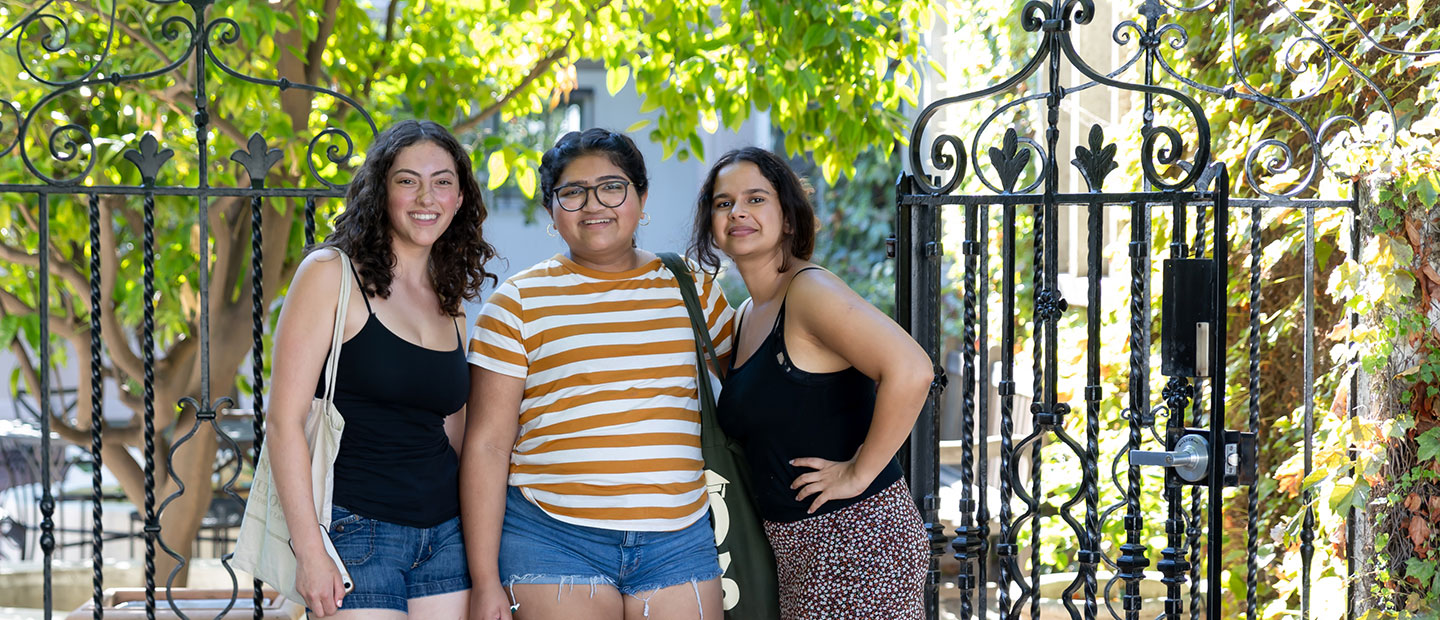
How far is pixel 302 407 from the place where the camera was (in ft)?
7.51

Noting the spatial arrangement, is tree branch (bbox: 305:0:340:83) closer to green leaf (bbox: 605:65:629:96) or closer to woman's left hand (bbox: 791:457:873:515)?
green leaf (bbox: 605:65:629:96)

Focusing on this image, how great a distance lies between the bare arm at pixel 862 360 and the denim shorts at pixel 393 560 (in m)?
0.75

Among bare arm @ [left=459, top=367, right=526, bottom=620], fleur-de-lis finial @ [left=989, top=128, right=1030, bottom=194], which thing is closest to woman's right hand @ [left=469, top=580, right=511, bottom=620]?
bare arm @ [left=459, top=367, right=526, bottom=620]

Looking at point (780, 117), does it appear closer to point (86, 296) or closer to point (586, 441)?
point (586, 441)

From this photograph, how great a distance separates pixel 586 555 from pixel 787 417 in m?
0.52

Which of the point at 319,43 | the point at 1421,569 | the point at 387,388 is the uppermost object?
the point at 319,43

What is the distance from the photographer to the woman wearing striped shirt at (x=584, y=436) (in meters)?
2.53

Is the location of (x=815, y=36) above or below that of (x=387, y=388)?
above

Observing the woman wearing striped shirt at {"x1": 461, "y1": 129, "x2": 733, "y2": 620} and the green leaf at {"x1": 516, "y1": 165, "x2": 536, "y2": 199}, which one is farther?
the green leaf at {"x1": 516, "y1": 165, "x2": 536, "y2": 199}

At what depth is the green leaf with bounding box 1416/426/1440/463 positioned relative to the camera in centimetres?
331

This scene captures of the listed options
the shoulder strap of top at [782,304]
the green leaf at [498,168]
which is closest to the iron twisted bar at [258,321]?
the shoulder strap of top at [782,304]

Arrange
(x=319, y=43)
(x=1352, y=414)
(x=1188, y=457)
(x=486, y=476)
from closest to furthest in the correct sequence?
(x=1188, y=457) < (x=486, y=476) < (x=1352, y=414) < (x=319, y=43)

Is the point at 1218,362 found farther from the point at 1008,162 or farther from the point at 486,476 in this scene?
the point at 486,476

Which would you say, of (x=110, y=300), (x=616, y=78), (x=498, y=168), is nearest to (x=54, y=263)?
(x=110, y=300)
